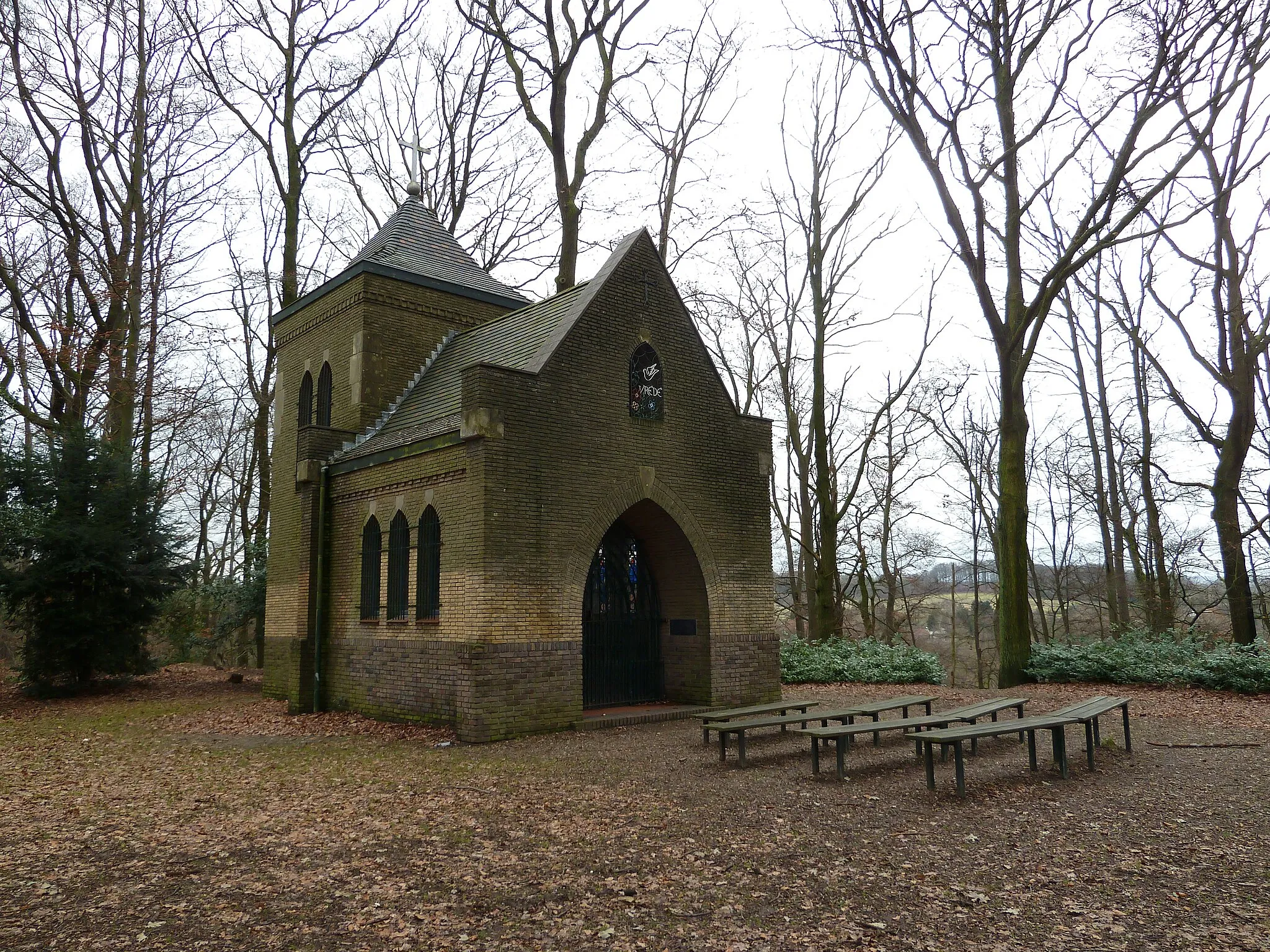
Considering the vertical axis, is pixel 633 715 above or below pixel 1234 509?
below

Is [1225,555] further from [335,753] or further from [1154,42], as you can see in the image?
[335,753]

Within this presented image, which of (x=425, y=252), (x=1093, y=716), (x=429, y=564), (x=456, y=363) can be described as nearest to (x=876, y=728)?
(x=1093, y=716)

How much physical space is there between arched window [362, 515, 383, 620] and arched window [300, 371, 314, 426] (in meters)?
4.61

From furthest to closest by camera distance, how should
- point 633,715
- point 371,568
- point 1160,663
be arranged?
point 1160,663 < point 371,568 < point 633,715

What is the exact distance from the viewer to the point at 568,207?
2231 centimetres

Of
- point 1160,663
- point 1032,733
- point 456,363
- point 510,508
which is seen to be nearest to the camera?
point 1032,733

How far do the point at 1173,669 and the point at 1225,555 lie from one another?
391 cm

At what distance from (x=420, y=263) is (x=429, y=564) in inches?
291

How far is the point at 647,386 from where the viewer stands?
48.0 ft

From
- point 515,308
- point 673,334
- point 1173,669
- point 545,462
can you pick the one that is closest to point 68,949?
point 545,462

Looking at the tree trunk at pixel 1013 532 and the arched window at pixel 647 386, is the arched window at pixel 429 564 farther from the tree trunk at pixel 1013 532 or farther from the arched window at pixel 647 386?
the tree trunk at pixel 1013 532

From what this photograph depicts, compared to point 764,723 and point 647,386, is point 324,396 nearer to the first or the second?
point 647,386

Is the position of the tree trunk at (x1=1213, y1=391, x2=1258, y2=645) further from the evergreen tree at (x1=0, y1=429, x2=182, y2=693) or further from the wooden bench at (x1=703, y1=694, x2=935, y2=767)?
the evergreen tree at (x1=0, y1=429, x2=182, y2=693)

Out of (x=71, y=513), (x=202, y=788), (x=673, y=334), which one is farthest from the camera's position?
(x=71, y=513)
